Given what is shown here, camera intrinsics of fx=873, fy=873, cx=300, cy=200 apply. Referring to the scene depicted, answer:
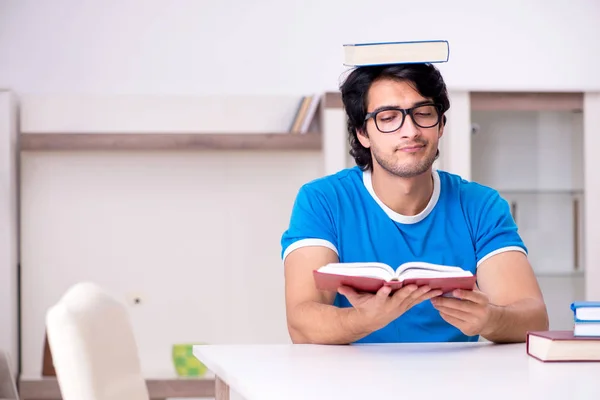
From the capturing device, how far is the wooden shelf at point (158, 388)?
335 centimetres

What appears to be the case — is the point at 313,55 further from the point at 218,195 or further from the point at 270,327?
the point at 270,327

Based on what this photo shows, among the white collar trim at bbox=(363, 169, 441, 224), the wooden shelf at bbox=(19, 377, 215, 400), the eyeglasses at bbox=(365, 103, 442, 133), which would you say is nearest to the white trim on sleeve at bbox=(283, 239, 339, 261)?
the white collar trim at bbox=(363, 169, 441, 224)

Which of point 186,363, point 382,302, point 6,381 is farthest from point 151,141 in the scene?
point 382,302

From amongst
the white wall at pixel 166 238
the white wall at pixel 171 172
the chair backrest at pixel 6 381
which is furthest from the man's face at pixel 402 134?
the white wall at pixel 166 238

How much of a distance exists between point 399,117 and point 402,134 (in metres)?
0.05

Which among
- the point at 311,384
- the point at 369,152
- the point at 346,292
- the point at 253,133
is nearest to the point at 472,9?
the point at 253,133

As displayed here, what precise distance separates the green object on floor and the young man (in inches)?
63.8

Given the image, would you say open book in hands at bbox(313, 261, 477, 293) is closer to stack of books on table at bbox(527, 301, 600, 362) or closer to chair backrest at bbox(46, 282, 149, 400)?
stack of books on table at bbox(527, 301, 600, 362)

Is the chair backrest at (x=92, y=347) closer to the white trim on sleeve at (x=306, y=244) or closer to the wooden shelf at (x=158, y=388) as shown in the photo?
the white trim on sleeve at (x=306, y=244)

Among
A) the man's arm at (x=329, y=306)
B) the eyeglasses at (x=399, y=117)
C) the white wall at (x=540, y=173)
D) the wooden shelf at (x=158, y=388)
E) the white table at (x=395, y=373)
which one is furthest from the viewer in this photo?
the white wall at (x=540, y=173)

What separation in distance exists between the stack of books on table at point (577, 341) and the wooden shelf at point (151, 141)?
2.29 meters

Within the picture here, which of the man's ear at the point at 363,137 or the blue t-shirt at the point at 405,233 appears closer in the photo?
the blue t-shirt at the point at 405,233

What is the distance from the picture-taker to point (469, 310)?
156cm

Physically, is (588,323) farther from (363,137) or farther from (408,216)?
(363,137)
